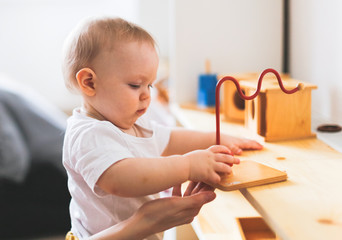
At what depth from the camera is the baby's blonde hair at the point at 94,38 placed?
2.88 feet

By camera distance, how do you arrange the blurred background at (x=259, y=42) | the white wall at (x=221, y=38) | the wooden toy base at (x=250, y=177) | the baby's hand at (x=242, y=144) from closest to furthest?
the wooden toy base at (x=250, y=177) → the baby's hand at (x=242, y=144) → the blurred background at (x=259, y=42) → the white wall at (x=221, y=38)

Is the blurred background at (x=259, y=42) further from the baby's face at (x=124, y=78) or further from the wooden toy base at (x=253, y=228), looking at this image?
the wooden toy base at (x=253, y=228)

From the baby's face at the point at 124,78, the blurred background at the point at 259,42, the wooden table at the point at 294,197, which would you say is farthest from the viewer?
the blurred background at the point at 259,42

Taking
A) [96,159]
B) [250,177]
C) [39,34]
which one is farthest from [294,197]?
[39,34]

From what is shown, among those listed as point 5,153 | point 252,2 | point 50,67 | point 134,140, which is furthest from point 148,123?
point 50,67

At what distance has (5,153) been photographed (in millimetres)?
2158

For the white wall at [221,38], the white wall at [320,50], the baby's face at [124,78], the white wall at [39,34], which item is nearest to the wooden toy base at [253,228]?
the white wall at [320,50]

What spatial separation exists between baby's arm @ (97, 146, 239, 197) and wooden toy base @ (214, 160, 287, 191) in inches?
0.7

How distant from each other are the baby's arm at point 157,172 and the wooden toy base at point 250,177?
0.06 feet

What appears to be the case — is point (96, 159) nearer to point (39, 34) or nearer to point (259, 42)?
point (259, 42)

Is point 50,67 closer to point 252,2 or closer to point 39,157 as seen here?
point 39,157

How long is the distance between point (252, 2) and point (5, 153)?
1.32 m

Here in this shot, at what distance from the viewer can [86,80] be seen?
0.90 m

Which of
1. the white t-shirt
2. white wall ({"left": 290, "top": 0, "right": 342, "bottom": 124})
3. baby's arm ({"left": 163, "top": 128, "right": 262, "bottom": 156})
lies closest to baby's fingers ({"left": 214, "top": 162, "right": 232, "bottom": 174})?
the white t-shirt
